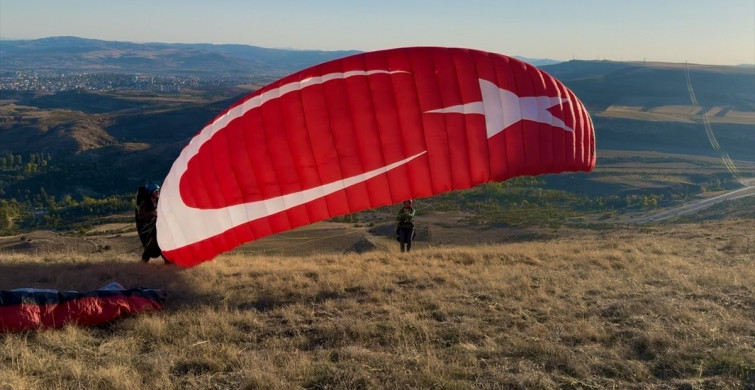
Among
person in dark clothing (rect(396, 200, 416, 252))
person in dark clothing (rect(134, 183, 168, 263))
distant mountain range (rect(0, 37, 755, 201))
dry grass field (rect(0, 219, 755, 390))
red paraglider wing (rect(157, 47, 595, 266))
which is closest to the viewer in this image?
dry grass field (rect(0, 219, 755, 390))

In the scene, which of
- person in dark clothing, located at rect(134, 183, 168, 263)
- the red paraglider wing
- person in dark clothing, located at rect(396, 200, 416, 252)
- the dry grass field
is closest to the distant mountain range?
person in dark clothing, located at rect(396, 200, 416, 252)

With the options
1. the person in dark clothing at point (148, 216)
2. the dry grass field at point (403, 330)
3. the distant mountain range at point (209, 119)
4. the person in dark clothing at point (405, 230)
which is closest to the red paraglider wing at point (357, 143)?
the dry grass field at point (403, 330)

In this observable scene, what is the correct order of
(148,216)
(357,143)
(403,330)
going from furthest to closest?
(148,216) → (357,143) → (403,330)

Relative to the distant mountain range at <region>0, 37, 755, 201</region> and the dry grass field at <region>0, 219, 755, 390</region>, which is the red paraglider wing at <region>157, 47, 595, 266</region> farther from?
the distant mountain range at <region>0, 37, 755, 201</region>

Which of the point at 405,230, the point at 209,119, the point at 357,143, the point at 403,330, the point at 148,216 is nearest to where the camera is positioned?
the point at 403,330

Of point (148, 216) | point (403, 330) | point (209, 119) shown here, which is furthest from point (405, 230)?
point (209, 119)

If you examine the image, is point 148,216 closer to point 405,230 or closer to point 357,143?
point 357,143

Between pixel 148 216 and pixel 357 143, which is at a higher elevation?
pixel 357 143

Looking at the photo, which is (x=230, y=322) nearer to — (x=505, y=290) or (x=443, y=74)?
(x=505, y=290)
